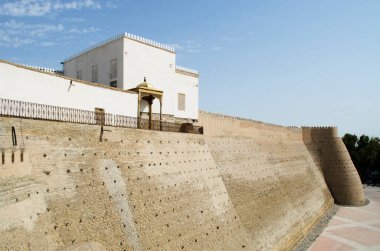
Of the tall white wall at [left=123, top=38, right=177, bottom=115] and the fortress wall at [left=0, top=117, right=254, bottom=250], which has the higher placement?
the tall white wall at [left=123, top=38, right=177, bottom=115]

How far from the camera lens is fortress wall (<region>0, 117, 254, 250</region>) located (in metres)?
8.69

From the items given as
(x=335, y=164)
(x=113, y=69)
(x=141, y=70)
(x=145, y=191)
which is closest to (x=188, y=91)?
(x=141, y=70)

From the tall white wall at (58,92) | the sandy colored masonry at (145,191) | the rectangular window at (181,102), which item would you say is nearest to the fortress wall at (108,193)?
the sandy colored masonry at (145,191)

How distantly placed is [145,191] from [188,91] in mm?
10725

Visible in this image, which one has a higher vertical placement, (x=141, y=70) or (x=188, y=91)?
(x=141, y=70)

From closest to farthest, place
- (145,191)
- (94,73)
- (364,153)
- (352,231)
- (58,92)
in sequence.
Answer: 1. (145,191)
2. (58,92)
3. (94,73)
4. (352,231)
5. (364,153)

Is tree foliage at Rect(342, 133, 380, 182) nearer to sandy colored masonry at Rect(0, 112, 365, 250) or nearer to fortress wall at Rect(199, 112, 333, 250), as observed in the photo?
fortress wall at Rect(199, 112, 333, 250)

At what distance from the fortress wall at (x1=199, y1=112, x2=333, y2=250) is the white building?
94.3 inches

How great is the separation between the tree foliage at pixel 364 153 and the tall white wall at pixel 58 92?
3834 centimetres

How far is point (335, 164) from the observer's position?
102ft

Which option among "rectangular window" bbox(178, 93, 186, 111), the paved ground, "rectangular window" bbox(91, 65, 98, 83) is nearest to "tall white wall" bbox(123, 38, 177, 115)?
"rectangular window" bbox(178, 93, 186, 111)

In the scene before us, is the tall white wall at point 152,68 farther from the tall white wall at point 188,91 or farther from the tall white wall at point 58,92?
the tall white wall at point 58,92

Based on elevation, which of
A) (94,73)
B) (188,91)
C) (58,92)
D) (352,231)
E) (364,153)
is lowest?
(352,231)

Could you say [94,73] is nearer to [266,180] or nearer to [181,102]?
[181,102]
